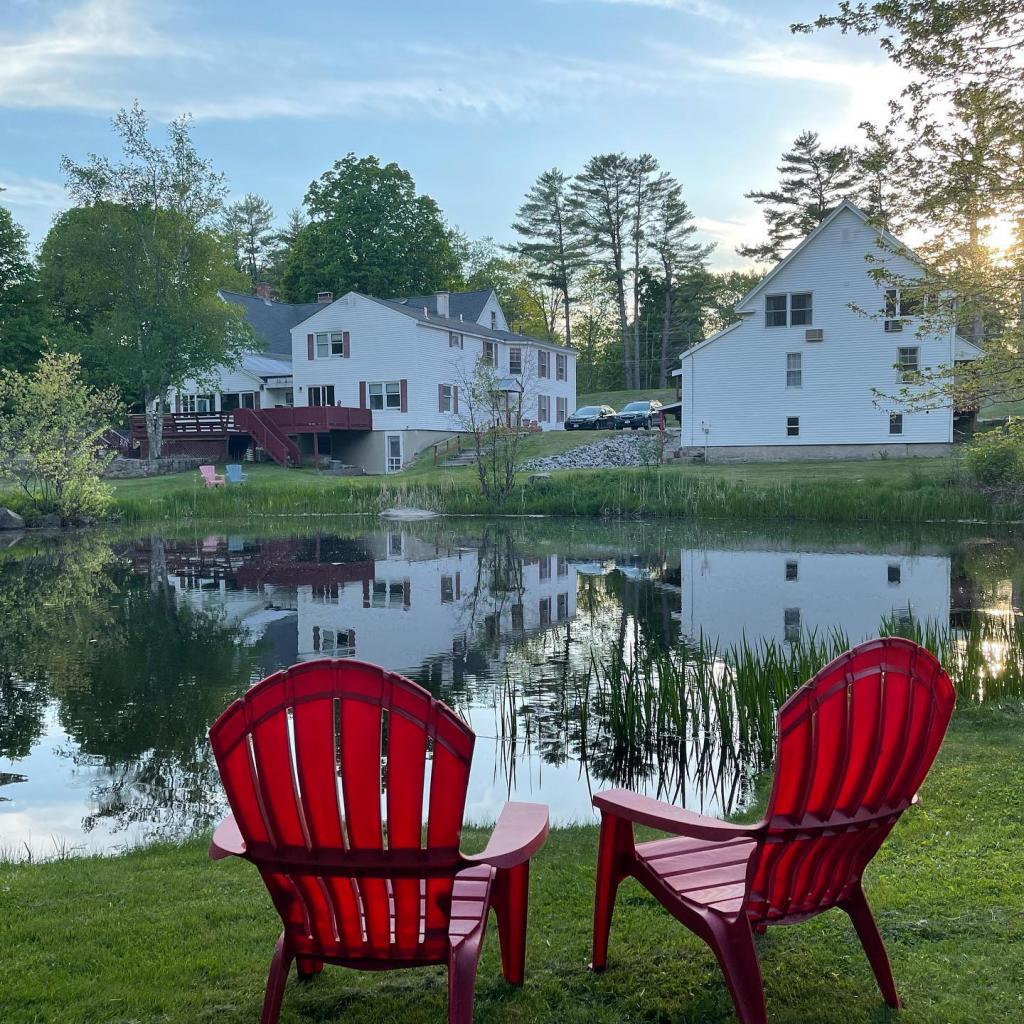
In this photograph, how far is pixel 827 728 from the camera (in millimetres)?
3010

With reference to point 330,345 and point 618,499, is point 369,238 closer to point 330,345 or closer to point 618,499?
point 330,345

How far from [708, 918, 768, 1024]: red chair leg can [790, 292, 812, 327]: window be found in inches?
1437

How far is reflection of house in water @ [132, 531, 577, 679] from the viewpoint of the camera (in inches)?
470

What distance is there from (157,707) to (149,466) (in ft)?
110

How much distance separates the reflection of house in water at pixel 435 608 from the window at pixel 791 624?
9.18ft

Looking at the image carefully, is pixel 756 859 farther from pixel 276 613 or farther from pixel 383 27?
pixel 383 27

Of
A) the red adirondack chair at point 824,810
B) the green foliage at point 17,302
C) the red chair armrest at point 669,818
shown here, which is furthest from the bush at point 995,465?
the green foliage at point 17,302

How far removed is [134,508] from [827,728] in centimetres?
3057

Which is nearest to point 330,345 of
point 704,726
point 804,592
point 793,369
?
point 793,369

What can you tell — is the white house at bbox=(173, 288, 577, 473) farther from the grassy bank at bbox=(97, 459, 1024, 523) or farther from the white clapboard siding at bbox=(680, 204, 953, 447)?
the white clapboard siding at bbox=(680, 204, 953, 447)

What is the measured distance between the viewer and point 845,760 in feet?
10.0

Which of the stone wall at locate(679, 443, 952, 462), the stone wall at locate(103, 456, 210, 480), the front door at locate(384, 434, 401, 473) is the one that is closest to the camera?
the stone wall at locate(679, 443, 952, 462)

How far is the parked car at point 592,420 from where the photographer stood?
1946 inches

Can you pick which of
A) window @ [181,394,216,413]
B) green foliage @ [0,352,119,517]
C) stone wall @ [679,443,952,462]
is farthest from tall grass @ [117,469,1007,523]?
window @ [181,394,216,413]
